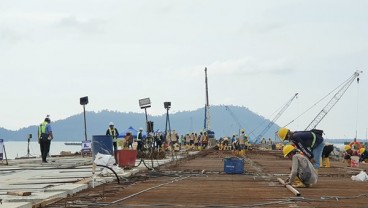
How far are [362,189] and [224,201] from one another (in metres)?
4.40

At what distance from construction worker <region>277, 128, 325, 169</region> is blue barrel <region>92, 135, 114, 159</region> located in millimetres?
4688

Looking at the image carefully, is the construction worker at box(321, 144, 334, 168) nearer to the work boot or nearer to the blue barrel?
the blue barrel

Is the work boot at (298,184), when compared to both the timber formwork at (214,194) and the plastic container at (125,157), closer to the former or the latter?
the timber formwork at (214,194)

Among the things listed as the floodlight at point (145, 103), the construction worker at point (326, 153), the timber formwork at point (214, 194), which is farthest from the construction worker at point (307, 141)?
the construction worker at point (326, 153)

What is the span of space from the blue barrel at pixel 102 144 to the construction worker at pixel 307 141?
4688 mm

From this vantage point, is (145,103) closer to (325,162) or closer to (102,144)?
(102,144)

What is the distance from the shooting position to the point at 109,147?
1842 centimetres

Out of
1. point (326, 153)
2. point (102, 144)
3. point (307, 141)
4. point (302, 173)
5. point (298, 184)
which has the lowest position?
point (298, 184)

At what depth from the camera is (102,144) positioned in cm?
1828

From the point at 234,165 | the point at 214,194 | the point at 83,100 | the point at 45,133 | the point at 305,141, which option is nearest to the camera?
the point at 214,194

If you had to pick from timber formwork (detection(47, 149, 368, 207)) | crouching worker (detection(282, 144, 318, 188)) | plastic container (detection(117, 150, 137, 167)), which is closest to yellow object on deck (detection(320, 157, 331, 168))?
plastic container (detection(117, 150, 137, 167))

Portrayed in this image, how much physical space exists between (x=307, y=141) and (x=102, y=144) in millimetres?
5522

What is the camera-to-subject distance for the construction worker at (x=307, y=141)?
53.7ft

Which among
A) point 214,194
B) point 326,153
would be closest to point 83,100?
point 326,153
